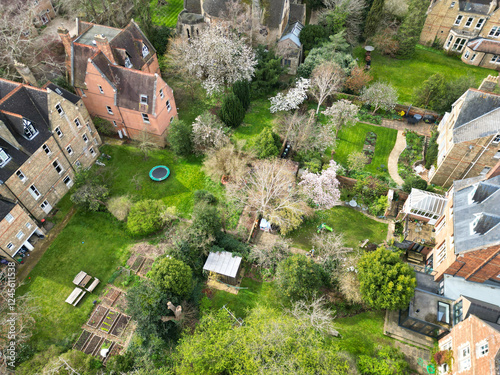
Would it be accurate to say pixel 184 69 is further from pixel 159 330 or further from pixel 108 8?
pixel 159 330

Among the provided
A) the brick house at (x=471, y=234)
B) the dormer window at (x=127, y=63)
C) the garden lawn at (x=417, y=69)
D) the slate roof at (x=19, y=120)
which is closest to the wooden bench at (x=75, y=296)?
the slate roof at (x=19, y=120)

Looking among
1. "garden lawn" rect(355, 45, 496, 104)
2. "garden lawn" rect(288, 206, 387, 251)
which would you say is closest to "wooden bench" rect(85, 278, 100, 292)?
"garden lawn" rect(288, 206, 387, 251)

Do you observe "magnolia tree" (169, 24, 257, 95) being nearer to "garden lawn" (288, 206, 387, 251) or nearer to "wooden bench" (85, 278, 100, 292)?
"garden lawn" (288, 206, 387, 251)

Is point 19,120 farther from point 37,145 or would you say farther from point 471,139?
point 471,139

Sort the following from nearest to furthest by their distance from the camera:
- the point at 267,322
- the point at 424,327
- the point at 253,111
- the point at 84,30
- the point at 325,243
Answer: the point at 267,322 < the point at 424,327 < the point at 325,243 < the point at 84,30 < the point at 253,111

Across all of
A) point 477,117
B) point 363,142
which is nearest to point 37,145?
point 363,142

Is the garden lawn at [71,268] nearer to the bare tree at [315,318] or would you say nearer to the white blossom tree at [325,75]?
the bare tree at [315,318]

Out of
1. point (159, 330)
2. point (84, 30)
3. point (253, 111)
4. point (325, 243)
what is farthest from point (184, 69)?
point (159, 330)

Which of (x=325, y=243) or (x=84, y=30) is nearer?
(x=325, y=243)
